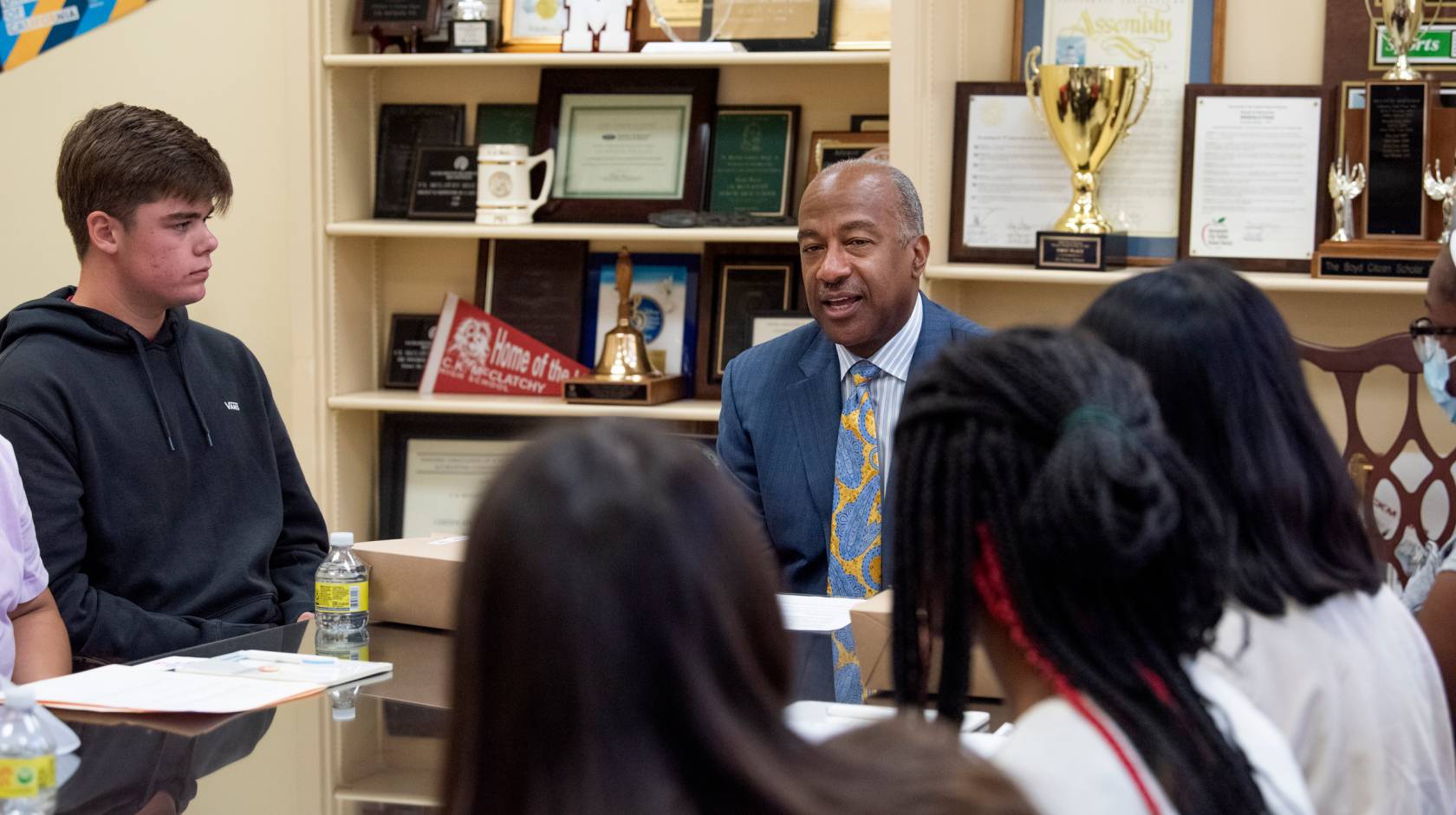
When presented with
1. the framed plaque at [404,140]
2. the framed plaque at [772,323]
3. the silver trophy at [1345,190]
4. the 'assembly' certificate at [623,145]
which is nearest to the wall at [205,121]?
the framed plaque at [404,140]

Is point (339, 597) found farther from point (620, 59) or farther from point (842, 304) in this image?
point (620, 59)

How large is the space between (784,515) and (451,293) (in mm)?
1638

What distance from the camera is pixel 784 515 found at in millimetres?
2447

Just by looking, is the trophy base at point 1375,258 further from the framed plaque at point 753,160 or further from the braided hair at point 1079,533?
the braided hair at point 1079,533

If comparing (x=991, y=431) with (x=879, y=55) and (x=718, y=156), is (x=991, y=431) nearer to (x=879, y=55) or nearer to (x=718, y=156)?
(x=879, y=55)

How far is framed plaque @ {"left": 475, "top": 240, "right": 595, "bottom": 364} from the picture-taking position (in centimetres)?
373

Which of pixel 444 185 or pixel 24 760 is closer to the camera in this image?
pixel 24 760

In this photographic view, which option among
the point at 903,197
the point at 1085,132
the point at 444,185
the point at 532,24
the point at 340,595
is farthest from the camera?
the point at 444,185

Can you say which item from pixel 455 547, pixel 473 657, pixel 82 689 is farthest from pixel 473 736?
pixel 455 547

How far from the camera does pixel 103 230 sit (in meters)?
2.47

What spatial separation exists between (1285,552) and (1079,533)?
0.38 m

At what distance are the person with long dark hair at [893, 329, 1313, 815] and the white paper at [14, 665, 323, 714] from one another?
2.96ft

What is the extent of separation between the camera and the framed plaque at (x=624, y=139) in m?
3.61

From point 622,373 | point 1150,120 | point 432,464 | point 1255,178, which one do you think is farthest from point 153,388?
point 1255,178
